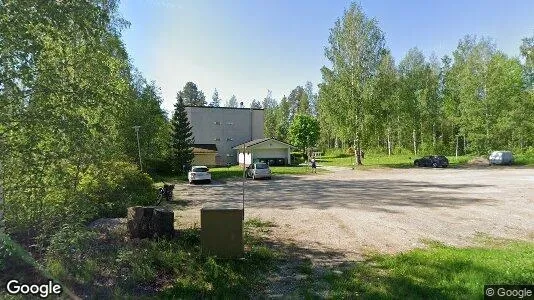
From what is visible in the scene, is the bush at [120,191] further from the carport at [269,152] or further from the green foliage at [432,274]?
the carport at [269,152]

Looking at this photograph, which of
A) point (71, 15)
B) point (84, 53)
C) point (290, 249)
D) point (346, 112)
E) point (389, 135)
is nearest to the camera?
point (71, 15)

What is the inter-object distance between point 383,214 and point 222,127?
143ft

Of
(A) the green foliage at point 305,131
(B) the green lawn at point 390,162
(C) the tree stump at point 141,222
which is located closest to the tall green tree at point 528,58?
(B) the green lawn at point 390,162

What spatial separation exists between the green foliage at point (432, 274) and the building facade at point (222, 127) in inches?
1803

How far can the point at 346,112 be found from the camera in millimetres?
37844

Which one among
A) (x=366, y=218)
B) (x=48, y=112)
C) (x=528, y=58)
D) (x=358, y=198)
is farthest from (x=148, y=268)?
(x=528, y=58)

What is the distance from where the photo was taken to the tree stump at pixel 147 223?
26.5 feet

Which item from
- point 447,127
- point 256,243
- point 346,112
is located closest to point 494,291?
point 256,243

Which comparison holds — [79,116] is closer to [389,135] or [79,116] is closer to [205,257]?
[205,257]

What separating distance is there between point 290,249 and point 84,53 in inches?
245

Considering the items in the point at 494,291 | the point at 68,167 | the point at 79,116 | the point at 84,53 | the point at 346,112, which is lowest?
the point at 494,291

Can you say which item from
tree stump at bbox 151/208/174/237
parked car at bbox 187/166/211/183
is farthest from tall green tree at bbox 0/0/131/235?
parked car at bbox 187/166/211/183

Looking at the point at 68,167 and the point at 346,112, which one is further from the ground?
the point at 346,112

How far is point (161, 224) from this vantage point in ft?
27.0
